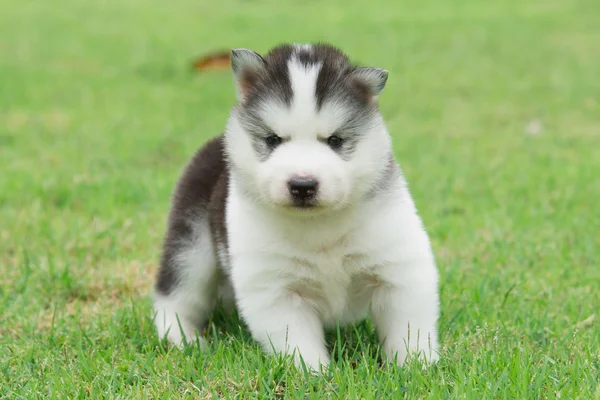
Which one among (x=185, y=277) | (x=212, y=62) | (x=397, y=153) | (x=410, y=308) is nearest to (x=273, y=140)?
(x=410, y=308)

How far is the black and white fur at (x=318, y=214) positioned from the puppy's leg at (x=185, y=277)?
1.38 ft

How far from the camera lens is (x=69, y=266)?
572 centimetres

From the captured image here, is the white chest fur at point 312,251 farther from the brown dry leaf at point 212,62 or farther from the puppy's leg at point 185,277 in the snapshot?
the brown dry leaf at point 212,62

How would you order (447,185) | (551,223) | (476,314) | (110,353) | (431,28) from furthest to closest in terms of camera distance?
(431,28) < (447,185) < (551,223) < (476,314) < (110,353)

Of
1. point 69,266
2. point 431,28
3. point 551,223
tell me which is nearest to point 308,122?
point 69,266

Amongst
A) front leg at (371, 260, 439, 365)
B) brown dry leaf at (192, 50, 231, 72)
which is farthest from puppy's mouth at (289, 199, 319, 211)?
brown dry leaf at (192, 50, 231, 72)

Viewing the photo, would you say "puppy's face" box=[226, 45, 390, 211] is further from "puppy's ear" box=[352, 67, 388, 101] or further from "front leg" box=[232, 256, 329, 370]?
"front leg" box=[232, 256, 329, 370]

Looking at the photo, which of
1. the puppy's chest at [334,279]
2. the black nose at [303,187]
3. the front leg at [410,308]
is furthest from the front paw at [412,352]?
the black nose at [303,187]

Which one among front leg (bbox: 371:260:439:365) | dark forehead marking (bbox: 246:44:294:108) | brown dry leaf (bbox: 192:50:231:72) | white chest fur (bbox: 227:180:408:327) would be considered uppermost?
dark forehead marking (bbox: 246:44:294:108)

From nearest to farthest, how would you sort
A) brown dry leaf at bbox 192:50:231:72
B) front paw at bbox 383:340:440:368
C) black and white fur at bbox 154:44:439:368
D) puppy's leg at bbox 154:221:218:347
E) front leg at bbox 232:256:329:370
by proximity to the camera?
black and white fur at bbox 154:44:439:368 < front paw at bbox 383:340:440:368 < front leg at bbox 232:256:329:370 < puppy's leg at bbox 154:221:218:347 < brown dry leaf at bbox 192:50:231:72

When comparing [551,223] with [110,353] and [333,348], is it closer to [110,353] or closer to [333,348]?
[333,348]

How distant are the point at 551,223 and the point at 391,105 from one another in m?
4.96

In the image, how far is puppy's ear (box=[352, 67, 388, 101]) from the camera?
3.90m

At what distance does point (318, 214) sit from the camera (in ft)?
12.5
